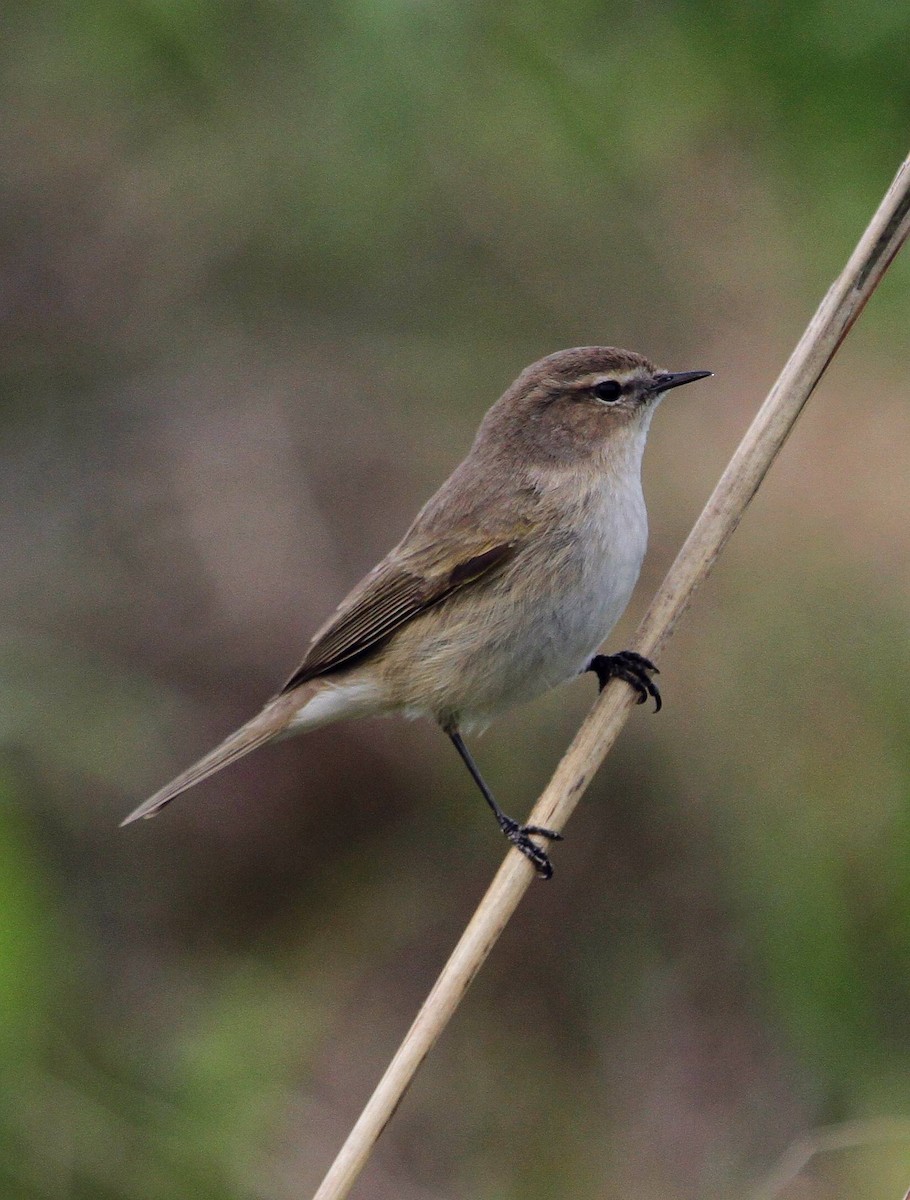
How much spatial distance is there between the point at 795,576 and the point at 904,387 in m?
1.39

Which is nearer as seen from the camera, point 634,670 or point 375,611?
point 634,670

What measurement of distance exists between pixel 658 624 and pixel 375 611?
1.07m

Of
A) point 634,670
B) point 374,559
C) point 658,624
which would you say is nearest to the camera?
point 658,624

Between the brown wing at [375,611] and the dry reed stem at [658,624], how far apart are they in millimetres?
770

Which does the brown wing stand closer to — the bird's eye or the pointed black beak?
the bird's eye

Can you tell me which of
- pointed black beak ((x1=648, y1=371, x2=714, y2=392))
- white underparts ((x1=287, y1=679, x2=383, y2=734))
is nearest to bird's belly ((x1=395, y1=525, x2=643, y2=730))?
white underparts ((x1=287, y1=679, x2=383, y2=734))

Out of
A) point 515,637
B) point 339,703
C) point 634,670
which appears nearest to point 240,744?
point 339,703

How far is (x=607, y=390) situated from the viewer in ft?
12.3

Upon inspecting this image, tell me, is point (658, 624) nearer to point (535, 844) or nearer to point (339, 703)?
point (535, 844)

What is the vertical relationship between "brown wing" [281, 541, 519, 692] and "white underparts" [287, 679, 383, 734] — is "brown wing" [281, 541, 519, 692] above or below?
above

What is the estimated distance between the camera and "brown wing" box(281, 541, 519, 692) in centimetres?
383

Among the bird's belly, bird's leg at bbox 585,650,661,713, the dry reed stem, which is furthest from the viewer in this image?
the bird's belly

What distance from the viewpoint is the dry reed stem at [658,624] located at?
251cm

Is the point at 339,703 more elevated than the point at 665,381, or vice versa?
the point at 665,381
